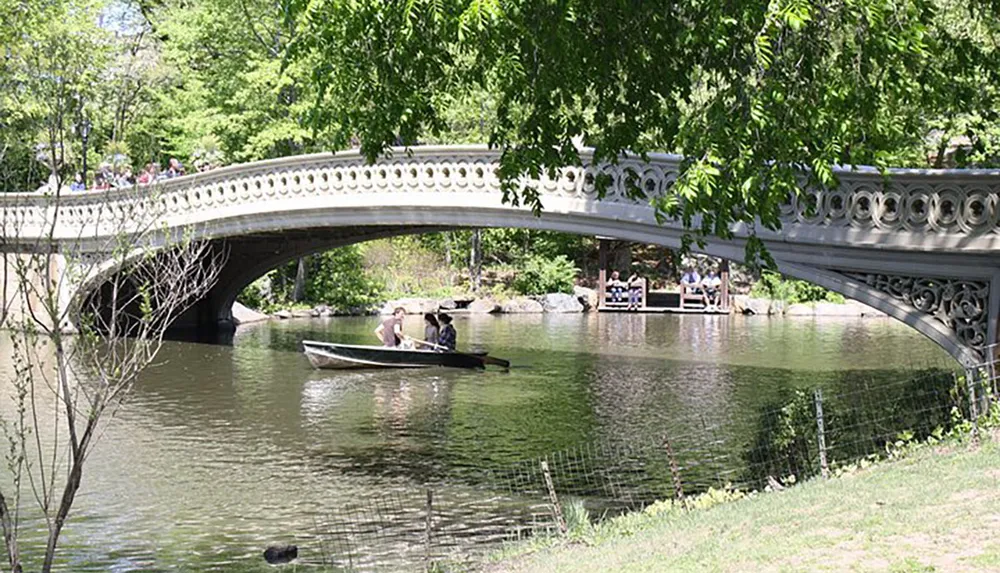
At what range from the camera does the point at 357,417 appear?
20281 millimetres

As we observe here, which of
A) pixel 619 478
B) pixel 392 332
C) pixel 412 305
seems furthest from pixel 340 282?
pixel 619 478

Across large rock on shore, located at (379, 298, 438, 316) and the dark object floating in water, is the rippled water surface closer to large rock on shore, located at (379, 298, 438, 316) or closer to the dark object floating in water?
the dark object floating in water

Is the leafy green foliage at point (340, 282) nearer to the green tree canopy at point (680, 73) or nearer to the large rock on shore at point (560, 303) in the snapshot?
the large rock on shore at point (560, 303)

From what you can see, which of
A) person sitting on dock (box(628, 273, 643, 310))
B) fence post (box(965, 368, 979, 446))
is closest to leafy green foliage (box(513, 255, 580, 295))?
person sitting on dock (box(628, 273, 643, 310))

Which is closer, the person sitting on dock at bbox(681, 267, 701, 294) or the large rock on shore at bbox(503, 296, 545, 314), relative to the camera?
the large rock on shore at bbox(503, 296, 545, 314)

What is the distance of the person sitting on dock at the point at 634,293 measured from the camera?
42531 millimetres

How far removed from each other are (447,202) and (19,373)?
13659 mm

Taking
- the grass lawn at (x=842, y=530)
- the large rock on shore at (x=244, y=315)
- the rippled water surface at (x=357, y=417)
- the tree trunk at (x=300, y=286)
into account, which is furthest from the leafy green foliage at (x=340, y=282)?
the grass lawn at (x=842, y=530)

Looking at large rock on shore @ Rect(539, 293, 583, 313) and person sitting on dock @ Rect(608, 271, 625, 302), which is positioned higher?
person sitting on dock @ Rect(608, 271, 625, 302)

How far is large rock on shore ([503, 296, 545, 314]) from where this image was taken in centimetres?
4128

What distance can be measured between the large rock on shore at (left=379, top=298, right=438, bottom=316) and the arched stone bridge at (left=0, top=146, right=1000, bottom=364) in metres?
7.34

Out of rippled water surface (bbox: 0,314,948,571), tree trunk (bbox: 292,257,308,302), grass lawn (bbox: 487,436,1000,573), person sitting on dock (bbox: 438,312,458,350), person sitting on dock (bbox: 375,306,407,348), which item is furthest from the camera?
tree trunk (bbox: 292,257,308,302)

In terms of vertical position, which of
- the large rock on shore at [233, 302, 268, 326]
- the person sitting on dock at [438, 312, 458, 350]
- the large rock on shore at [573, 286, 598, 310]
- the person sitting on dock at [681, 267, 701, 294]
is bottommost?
the person sitting on dock at [438, 312, 458, 350]

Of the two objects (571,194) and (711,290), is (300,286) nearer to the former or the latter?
(711,290)
